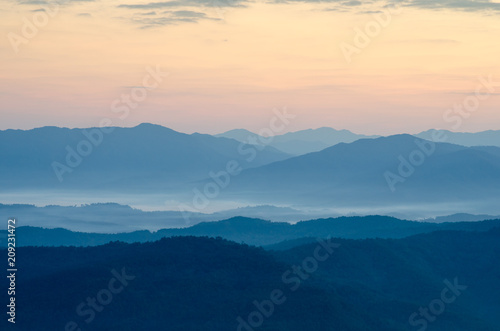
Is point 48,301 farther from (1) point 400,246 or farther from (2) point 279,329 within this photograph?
(1) point 400,246

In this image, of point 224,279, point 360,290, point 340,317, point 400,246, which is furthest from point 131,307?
point 400,246

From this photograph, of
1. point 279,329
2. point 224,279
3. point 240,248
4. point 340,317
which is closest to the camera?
point 279,329

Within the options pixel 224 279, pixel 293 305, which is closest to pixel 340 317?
pixel 293 305

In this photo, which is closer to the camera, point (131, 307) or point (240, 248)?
point (131, 307)

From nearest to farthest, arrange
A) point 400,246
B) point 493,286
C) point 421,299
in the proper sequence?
point 421,299 < point 493,286 < point 400,246

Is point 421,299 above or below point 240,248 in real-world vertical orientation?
below

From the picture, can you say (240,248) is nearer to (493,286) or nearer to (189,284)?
(189,284)
